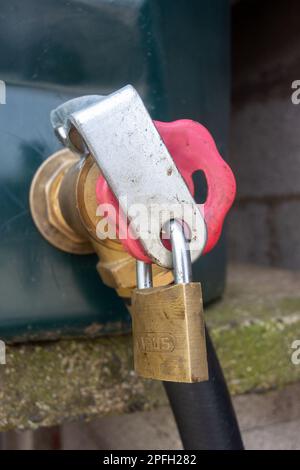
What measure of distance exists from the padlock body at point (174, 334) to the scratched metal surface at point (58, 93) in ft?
0.57

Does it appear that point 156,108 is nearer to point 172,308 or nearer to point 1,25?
point 1,25

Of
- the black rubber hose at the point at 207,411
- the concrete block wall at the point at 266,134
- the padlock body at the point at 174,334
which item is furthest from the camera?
the concrete block wall at the point at 266,134

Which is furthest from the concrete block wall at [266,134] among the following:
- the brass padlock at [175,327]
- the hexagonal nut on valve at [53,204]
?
the brass padlock at [175,327]

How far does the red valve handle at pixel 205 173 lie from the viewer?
0.42m

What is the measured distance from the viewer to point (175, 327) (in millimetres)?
381

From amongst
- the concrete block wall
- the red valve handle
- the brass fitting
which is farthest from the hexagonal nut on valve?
the concrete block wall

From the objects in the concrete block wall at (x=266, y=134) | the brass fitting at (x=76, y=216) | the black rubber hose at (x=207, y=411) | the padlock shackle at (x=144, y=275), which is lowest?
the black rubber hose at (x=207, y=411)

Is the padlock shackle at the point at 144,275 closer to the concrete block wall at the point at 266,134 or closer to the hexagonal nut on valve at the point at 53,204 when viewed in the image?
the hexagonal nut on valve at the point at 53,204

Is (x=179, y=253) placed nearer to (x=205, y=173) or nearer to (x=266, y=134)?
(x=205, y=173)

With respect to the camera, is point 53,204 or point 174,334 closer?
point 174,334

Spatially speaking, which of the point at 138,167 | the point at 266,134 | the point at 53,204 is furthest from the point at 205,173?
the point at 266,134

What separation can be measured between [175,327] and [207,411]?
0.18 m

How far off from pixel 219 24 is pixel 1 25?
0.90ft

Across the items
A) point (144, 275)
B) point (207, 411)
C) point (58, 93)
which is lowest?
point (207, 411)
